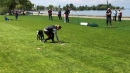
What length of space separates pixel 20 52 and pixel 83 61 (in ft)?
11.5

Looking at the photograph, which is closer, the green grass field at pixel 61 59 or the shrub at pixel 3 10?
the green grass field at pixel 61 59

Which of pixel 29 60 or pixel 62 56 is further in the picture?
pixel 62 56

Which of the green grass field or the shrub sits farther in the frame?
the shrub

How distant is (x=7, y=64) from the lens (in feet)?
33.1

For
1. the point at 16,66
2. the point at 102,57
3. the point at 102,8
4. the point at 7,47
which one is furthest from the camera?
the point at 102,8

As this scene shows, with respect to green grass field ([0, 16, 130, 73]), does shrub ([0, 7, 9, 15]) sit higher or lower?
higher

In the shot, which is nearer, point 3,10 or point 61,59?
point 61,59

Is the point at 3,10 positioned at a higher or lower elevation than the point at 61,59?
higher

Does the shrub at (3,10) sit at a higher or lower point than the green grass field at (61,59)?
higher

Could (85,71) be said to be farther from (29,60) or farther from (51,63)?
(29,60)

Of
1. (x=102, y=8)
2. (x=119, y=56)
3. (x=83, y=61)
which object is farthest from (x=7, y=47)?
(x=102, y=8)

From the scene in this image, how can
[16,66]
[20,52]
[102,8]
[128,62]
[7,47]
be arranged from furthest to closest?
[102,8] → [7,47] → [20,52] → [128,62] → [16,66]

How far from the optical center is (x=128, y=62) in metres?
10.6

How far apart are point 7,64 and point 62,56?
2.67 metres
